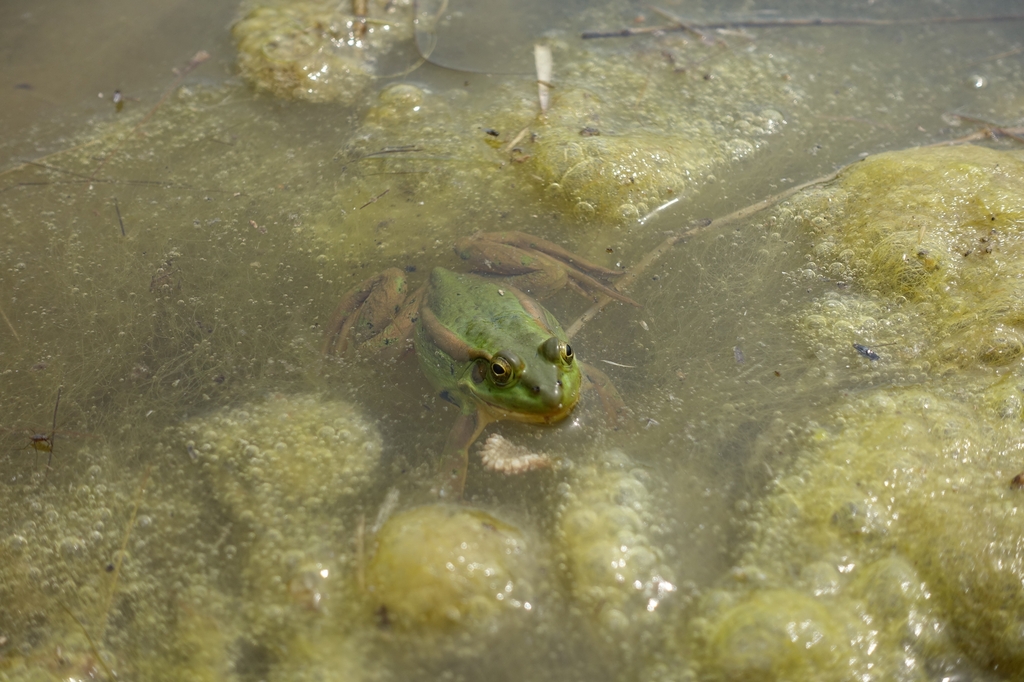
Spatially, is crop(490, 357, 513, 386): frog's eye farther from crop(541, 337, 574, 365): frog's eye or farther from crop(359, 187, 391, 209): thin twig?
crop(359, 187, 391, 209): thin twig

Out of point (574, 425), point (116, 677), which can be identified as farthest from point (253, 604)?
point (574, 425)

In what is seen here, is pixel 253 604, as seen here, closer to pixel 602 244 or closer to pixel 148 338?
pixel 148 338

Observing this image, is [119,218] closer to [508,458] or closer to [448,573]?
[508,458]

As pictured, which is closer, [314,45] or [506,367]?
[506,367]

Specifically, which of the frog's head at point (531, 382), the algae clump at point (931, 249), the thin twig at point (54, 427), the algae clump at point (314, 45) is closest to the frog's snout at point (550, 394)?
the frog's head at point (531, 382)

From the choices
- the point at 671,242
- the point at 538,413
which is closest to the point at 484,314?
the point at 538,413

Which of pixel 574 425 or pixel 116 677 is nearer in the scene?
pixel 116 677

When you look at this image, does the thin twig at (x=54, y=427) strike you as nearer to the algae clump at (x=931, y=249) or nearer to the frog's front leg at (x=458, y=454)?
the frog's front leg at (x=458, y=454)

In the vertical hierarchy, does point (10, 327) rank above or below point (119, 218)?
below
